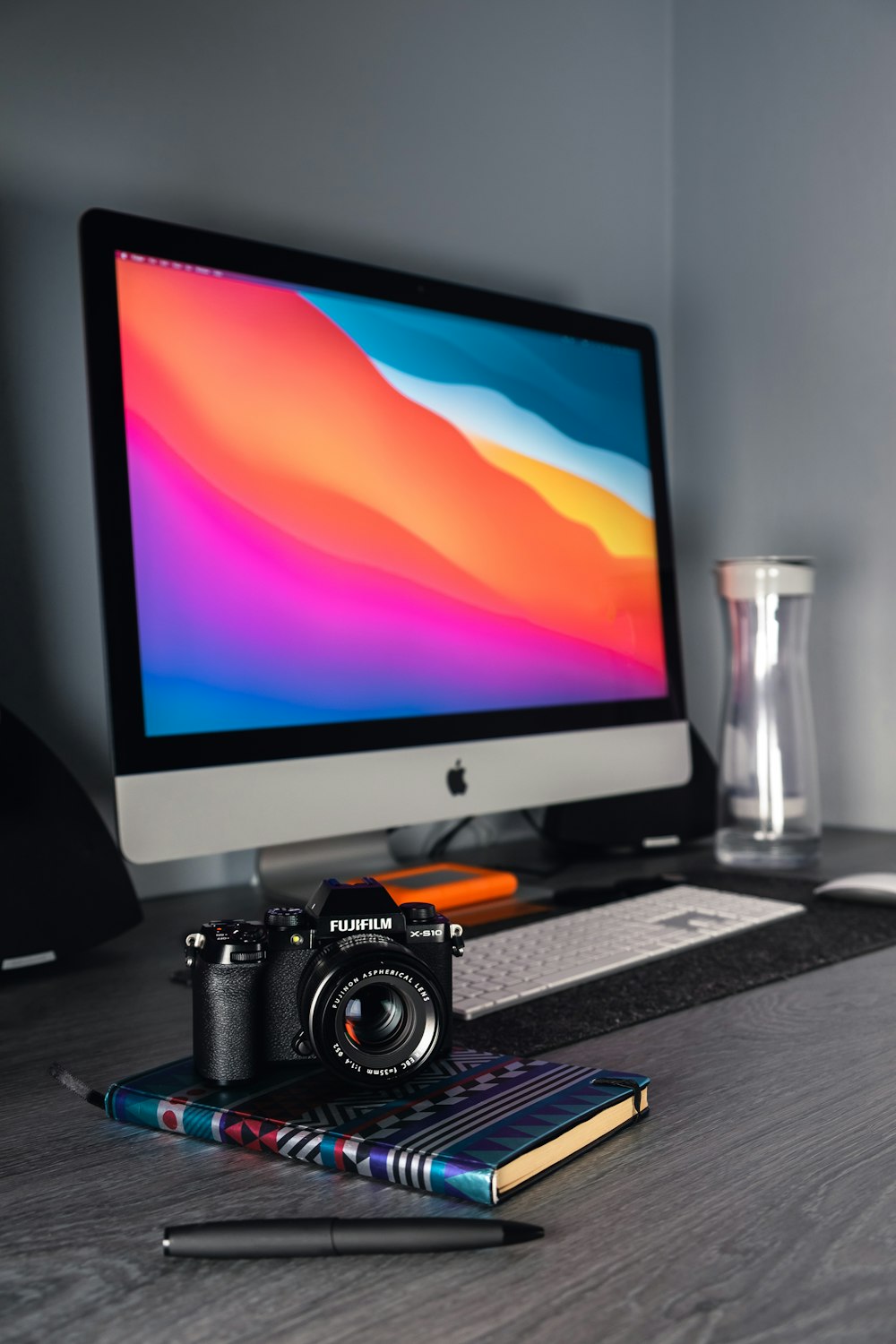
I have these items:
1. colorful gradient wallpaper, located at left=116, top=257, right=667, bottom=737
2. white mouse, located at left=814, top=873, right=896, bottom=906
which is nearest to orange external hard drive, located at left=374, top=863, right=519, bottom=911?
colorful gradient wallpaper, located at left=116, top=257, right=667, bottom=737

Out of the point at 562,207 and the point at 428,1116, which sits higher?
the point at 562,207

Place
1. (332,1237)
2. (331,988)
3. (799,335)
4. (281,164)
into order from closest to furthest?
(332,1237)
(331,988)
(281,164)
(799,335)

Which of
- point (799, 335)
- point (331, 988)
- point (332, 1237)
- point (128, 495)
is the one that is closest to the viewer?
point (332, 1237)

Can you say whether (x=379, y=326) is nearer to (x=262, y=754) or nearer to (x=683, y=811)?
(x=262, y=754)

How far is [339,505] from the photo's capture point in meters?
1.01

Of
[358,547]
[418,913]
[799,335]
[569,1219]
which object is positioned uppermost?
[799,335]

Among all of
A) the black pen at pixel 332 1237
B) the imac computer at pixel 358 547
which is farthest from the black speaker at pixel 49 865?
the black pen at pixel 332 1237

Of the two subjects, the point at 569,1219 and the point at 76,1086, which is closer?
the point at 569,1219

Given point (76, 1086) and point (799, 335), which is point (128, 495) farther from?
point (799, 335)

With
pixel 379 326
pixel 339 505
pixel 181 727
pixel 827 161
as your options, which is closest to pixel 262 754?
pixel 181 727

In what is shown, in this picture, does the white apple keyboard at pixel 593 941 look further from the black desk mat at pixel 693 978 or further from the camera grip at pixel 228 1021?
the camera grip at pixel 228 1021

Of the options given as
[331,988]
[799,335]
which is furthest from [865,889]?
[799,335]

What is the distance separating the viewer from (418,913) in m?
0.60

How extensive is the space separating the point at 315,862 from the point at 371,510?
1.06 feet
